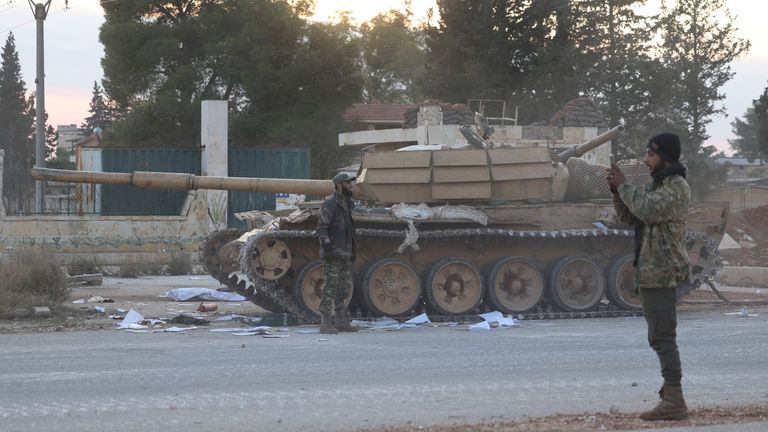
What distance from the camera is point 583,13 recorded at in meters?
48.6

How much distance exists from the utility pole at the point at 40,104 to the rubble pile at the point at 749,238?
55.2 ft

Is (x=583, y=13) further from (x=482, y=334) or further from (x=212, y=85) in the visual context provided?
(x=482, y=334)

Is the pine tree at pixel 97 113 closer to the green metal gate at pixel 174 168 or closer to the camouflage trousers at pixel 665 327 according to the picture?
Result: the green metal gate at pixel 174 168

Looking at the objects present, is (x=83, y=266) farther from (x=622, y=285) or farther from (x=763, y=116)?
(x=763, y=116)

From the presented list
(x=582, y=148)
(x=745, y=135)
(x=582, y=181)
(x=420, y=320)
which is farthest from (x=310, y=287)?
(x=745, y=135)

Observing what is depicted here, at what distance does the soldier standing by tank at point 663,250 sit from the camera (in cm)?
704

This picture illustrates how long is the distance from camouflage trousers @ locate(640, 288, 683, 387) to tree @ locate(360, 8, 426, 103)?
62496 mm

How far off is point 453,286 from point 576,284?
1908 millimetres

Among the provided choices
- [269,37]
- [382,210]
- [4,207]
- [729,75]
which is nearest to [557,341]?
[382,210]

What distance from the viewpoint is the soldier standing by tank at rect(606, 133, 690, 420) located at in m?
7.04

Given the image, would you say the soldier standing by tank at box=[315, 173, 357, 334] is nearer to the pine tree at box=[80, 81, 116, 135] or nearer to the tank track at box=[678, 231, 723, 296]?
the tank track at box=[678, 231, 723, 296]

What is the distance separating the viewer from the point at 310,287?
1477 cm

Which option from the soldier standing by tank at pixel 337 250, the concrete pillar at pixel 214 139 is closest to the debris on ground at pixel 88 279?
the concrete pillar at pixel 214 139

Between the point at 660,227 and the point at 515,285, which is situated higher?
the point at 660,227
